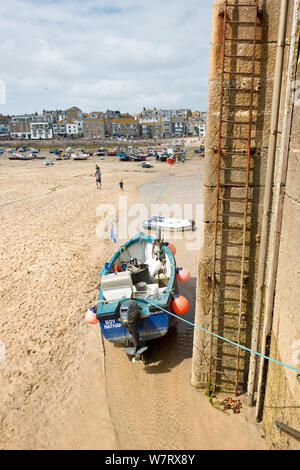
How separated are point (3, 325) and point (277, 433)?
7658 mm

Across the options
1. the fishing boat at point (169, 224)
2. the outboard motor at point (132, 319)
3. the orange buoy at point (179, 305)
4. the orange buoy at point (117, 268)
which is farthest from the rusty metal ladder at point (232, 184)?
the fishing boat at point (169, 224)

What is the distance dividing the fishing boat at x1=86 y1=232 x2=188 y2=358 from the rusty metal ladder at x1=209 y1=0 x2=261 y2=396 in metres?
1.65

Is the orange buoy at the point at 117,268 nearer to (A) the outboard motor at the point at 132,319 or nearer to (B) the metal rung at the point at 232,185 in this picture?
(A) the outboard motor at the point at 132,319

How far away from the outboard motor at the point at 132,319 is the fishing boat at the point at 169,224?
34.7 ft

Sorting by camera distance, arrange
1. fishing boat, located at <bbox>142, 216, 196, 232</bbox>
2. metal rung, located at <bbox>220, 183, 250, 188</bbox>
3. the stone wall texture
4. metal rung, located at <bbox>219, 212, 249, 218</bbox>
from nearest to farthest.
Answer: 1. the stone wall texture
2. metal rung, located at <bbox>220, 183, 250, 188</bbox>
3. metal rung, located at <bbox>219, 212, 249, 218</bbox>
4. fishing boat, located at <bbox>142, 216, 196, 232</bbox>

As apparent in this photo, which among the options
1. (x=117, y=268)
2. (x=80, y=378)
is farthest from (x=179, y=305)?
(x=80, y=378)

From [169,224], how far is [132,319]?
11.3m

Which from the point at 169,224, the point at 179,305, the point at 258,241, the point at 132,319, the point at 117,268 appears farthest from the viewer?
the point at 169,224

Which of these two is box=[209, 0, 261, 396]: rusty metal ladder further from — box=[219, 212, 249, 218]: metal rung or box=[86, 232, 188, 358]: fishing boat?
box=[86, 232, 188, 358]: fishing boat

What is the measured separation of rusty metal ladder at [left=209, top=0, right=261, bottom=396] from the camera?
5.31 metres

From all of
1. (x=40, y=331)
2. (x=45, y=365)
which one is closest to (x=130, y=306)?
(x=45, y=365)

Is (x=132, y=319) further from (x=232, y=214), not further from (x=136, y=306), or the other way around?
(x=232, y=214)

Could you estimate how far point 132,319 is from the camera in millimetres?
7270

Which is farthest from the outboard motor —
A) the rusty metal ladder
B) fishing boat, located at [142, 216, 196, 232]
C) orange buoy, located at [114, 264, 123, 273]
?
fishing boat, located at [142, 216, 196, 232]
